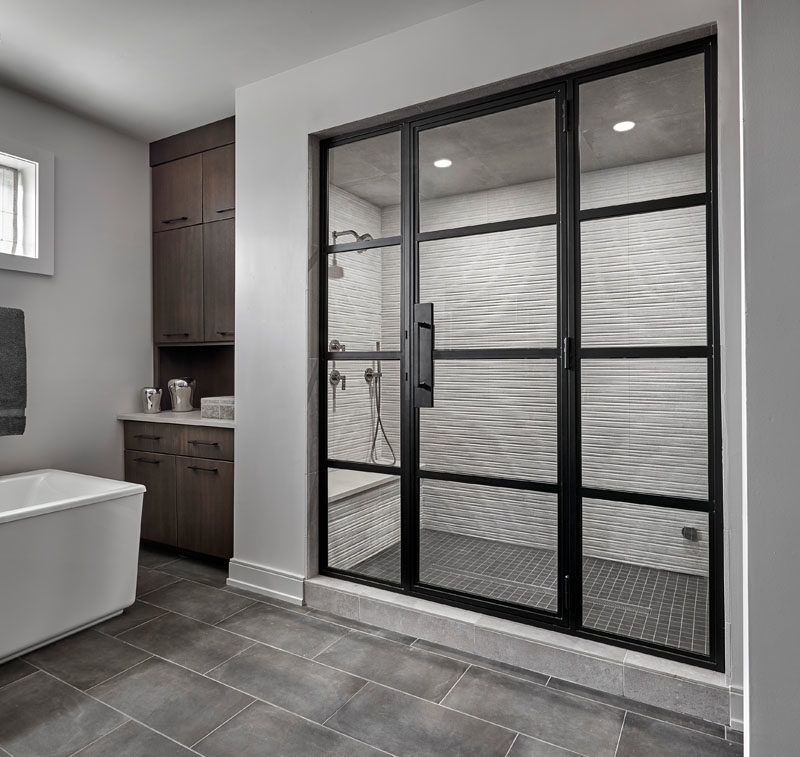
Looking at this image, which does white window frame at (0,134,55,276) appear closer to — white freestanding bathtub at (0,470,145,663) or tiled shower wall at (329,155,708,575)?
white freestanding bathtub at (0,470,145,663)

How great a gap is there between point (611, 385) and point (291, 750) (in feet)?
5.36

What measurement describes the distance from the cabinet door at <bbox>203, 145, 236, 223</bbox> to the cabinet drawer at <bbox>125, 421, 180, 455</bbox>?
1323 mm

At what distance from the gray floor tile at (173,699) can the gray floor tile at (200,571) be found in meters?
0.88

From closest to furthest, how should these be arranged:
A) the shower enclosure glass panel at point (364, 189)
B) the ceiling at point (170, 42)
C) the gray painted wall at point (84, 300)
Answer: the ceiling at point (170, 42)
the shower enclosure glass panel at point (364, 189)
the gray painted wall at point (84, 300)

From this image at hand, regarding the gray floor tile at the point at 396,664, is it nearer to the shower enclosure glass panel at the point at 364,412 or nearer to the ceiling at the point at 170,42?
the shower enclosure glass panel at the point at 364,412

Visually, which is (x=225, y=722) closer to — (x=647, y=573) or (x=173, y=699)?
(x=173, y=699)

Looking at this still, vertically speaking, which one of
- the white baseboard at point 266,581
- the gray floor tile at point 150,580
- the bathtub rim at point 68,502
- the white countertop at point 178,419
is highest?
the white countertop at point 178,419

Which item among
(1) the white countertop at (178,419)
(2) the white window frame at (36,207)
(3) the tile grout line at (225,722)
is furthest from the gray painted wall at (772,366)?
(2) the white window frame at (36,207)

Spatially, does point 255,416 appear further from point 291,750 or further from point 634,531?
point 634,531

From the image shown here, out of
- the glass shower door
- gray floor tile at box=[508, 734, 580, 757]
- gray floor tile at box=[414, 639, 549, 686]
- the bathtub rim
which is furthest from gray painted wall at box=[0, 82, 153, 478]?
gray floor tile at box=[508, 734, 580, 757]

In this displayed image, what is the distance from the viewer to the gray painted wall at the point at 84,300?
10.4 ft

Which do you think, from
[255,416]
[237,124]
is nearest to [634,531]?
[255,416]

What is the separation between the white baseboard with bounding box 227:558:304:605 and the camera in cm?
277

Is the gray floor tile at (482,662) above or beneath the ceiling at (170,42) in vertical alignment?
beneath
